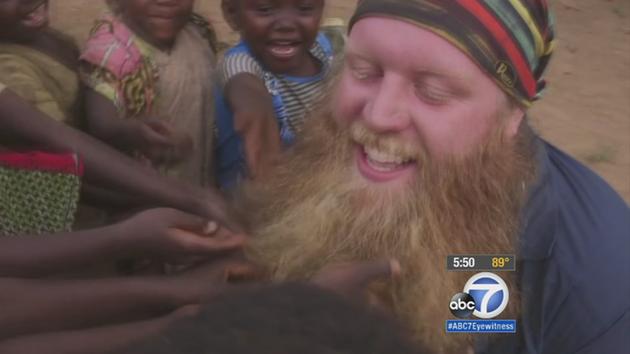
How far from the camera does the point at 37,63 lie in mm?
2129

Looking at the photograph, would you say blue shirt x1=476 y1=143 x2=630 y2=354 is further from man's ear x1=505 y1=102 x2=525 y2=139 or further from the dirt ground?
the dirt ground

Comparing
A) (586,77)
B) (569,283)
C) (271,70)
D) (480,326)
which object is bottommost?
(480,326)

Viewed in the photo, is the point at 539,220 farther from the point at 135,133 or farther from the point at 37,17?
the point at 37,17

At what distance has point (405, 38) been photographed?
1.89 m

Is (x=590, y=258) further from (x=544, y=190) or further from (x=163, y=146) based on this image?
(x=163, y=146)

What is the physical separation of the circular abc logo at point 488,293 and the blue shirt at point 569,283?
5cm

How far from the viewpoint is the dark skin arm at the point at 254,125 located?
7.18 feet

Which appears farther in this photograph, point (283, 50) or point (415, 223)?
point (283, 50)

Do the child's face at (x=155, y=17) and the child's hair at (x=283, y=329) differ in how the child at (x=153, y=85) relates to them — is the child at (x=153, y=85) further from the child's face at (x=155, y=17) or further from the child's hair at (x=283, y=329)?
the child's hair at (x=283, y=329)

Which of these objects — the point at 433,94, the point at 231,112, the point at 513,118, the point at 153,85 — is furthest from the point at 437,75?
the point at 153,85

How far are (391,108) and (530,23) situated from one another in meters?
0.36

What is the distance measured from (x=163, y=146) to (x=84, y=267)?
0.53 m

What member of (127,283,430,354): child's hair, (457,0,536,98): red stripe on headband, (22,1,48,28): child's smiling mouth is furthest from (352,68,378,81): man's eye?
(127,283,430,354): child's hair
